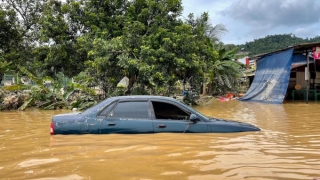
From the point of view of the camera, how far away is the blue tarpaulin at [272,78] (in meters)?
19.3

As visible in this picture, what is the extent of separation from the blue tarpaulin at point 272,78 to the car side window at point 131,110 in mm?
14776

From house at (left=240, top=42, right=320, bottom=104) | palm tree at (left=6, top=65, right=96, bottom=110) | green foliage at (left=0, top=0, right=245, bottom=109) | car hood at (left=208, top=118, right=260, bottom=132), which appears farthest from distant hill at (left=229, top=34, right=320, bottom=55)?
car hood at (left=208, top=118, right=260, bottom=132)

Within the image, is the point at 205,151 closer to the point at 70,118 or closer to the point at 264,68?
the point at 70,118

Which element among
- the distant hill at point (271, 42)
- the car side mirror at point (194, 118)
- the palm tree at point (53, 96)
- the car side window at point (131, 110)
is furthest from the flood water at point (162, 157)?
the distant hill at point (271, 42)

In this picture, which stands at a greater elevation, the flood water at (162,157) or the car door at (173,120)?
the car door at (173,120)

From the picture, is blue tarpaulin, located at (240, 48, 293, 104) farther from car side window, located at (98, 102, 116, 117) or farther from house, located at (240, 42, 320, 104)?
car side window, located at (98, 102, 116, 117)

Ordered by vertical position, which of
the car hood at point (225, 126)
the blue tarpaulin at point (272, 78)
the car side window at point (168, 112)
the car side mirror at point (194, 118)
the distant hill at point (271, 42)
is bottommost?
the car hood at point (225, 126)

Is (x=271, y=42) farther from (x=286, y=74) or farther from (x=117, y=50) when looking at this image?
(x=117, y=50)

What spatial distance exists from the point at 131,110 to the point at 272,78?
1664 cm

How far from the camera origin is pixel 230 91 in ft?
101

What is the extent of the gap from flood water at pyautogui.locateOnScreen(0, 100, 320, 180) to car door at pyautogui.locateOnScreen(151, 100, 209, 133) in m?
0.15

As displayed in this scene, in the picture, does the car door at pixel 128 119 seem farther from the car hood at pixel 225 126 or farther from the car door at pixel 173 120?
the car hood at pixel 225 126

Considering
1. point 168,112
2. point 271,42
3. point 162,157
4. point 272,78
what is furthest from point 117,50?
point 271,42

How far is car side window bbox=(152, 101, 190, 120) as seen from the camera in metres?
6.52
